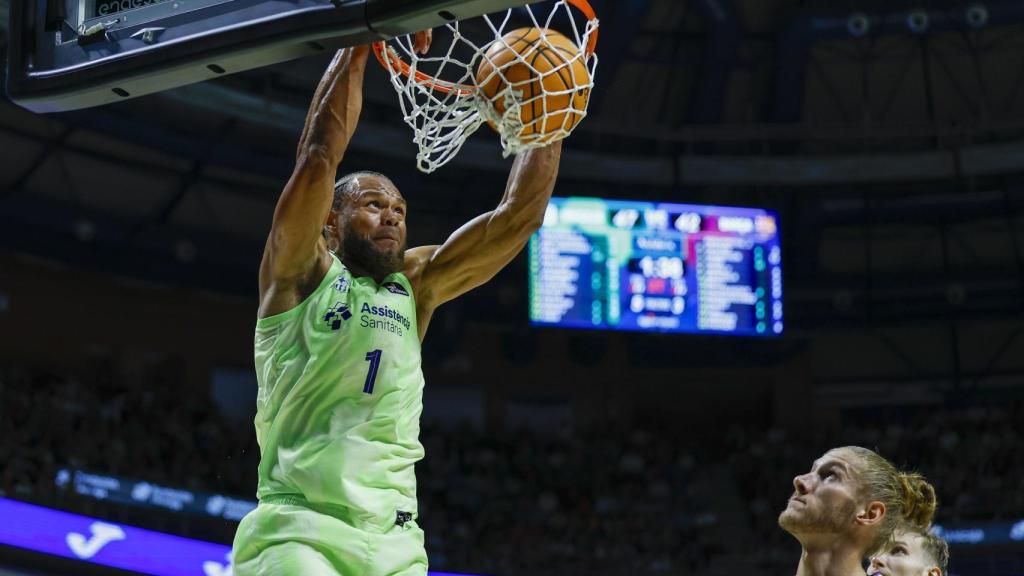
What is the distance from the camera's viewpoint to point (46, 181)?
14992 millimetres

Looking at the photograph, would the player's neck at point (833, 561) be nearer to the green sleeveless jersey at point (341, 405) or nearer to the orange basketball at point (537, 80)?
the green sleeveless jersey at point (341, 405)

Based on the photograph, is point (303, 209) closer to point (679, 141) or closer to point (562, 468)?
point (562, 468)

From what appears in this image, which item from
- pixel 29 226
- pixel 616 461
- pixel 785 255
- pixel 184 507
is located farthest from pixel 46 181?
pixel 785 255

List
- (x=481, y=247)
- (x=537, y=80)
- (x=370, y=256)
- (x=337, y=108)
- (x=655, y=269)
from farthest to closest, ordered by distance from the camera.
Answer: (x=655, y=269)
(x=481, y=247)
(x=537, y=80)
(x=370, y=256)
(x=337, y=108)

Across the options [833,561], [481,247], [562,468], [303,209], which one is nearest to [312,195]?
[303,209]

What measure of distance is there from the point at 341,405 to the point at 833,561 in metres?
1.60

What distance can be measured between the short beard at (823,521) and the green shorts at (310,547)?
1240 mm

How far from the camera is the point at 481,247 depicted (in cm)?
386

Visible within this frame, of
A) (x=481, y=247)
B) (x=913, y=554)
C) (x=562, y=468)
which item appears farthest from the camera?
(x=562, y=468)

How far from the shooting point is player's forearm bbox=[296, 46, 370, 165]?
11.2 feet

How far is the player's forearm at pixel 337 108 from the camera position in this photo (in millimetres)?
3426

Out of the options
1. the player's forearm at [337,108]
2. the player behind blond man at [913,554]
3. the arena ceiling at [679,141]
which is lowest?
the player behind blond man at [913,554]

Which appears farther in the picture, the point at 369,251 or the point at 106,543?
the point at 106,543

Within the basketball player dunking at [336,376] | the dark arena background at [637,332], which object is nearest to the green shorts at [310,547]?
the basketball player dunking at [336,376]
